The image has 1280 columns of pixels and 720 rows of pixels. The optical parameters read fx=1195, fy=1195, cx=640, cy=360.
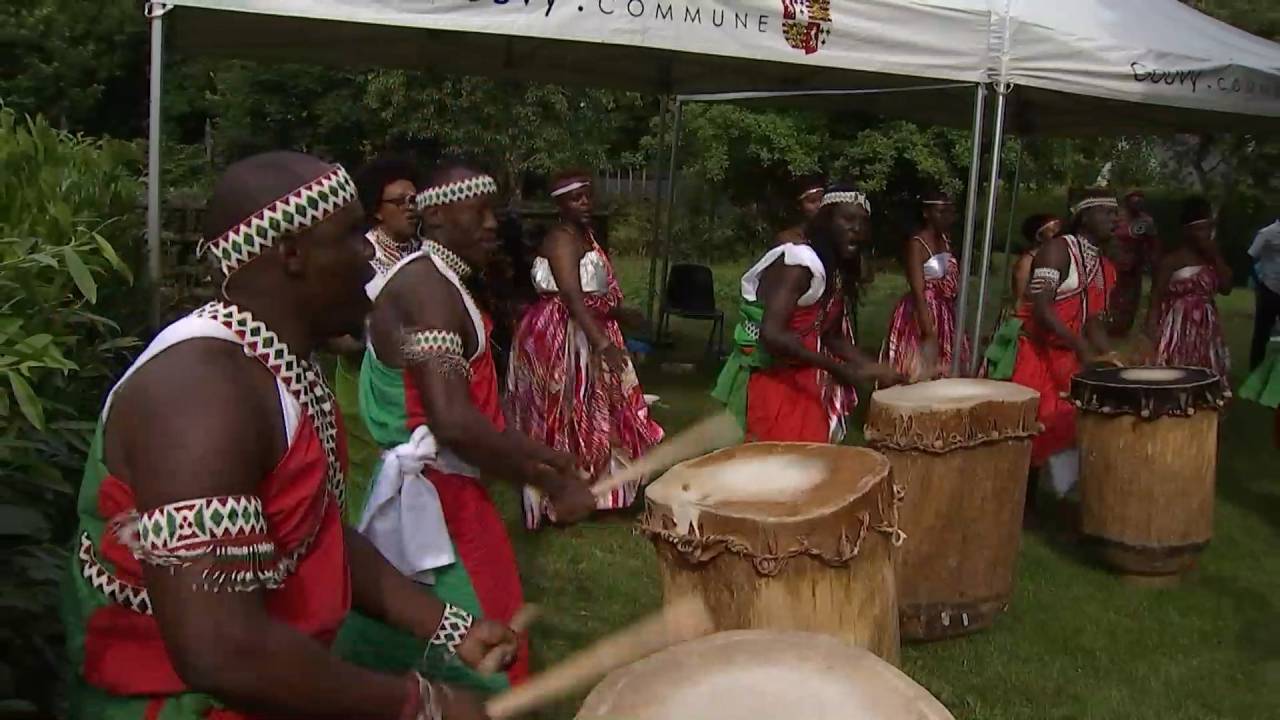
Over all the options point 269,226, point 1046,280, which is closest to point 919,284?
point 1046,280

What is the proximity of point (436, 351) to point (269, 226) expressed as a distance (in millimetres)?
1122

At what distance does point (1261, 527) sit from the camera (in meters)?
6.21

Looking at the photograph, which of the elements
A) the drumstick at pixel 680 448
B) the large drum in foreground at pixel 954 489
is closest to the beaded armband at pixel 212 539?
the drumstick at pixel 680 448

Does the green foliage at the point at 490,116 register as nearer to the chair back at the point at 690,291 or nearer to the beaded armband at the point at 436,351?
the chair back at the point at 690,291

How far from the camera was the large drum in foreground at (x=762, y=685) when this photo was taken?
1.79 meters

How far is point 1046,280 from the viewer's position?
611 centimetres

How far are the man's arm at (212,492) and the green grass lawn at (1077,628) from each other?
2.21 meters

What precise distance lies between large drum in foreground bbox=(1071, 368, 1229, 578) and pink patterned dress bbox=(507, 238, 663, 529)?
2189 millimetres

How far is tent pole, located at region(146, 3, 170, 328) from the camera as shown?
4746mm

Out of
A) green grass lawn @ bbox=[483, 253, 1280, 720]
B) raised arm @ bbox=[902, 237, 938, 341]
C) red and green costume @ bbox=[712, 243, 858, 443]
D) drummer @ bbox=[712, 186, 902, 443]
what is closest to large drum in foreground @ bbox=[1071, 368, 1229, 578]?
green grass lawn @ bbox=[483, 253, 1280, 720]

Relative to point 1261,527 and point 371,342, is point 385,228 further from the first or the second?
point 1261,527

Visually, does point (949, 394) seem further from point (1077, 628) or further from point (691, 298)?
point (691, 298)

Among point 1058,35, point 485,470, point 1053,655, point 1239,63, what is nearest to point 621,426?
point 1053,655

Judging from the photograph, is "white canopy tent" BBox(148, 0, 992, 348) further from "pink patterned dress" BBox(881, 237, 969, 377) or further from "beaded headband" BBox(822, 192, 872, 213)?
"pink patterned dress" BBox(881, 237, 969, 377)
